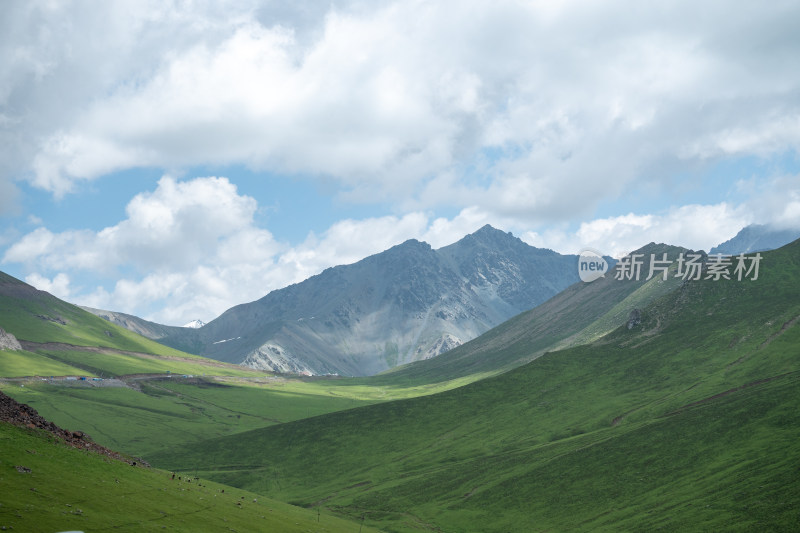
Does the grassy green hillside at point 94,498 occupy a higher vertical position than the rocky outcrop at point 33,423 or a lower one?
lower

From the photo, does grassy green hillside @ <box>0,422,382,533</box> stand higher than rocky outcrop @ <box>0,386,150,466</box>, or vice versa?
rocky outcrop @ <box>0,386,150,466</box>

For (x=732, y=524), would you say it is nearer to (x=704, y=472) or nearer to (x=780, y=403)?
(x=704, y=472)

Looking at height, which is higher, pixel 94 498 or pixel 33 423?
pixel 33 423

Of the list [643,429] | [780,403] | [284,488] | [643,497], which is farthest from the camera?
[284,488]

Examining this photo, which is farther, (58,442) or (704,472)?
(704,472)

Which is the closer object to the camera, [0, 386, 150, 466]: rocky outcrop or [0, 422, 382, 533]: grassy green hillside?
[0, 422, 382, 533]: grassy green hillside

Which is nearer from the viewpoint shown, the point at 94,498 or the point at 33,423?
the point at 94,498

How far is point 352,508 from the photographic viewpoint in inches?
6363

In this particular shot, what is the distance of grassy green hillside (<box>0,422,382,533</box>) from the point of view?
54812mm

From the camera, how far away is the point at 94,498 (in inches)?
2512

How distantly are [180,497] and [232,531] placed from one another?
11.3 metres

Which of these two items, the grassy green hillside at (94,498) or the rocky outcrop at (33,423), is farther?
the rocky outcrop at (33,423)

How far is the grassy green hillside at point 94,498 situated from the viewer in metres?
54.8

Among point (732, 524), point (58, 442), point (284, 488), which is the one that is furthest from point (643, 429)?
point (58, 442)
